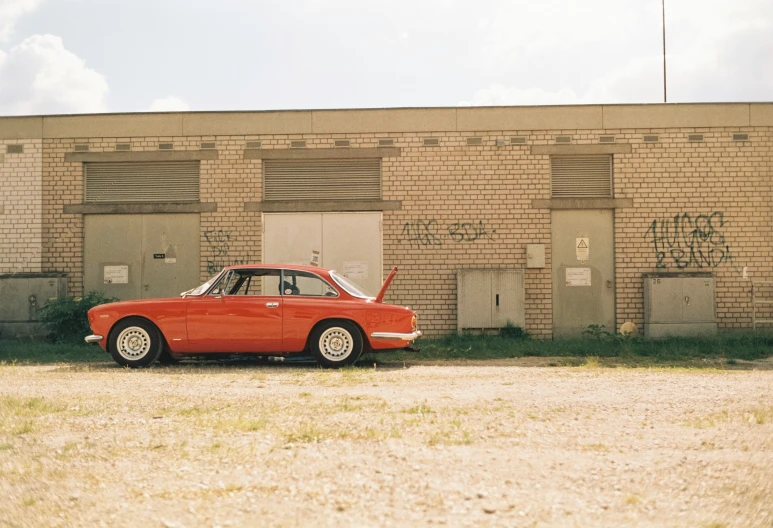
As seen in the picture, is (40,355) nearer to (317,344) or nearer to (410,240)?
(317,344)

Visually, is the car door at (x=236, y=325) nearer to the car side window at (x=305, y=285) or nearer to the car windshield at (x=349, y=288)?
the car side window at (x=305, y=285)

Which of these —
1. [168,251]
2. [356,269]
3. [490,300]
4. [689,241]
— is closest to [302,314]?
[356,269]

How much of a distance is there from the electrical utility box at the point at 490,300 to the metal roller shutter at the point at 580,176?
2.04 m

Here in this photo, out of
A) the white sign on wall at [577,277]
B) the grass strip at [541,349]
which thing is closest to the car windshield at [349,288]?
the grass strip at [541,349]

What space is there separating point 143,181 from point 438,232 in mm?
6154

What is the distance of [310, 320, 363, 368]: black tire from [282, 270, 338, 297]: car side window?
54 cm

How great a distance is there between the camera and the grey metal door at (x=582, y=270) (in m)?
15.7

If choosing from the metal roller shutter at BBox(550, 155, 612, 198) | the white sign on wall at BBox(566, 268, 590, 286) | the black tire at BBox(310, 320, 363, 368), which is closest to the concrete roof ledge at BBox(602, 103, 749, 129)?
the metal roller shutter at BBox(550, 155, 612, 198)

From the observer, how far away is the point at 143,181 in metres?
16.4

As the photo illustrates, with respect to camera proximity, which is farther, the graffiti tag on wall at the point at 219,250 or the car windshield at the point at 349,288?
the graffiti tag on wall at the point at 219,250

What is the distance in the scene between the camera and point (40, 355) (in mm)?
12867

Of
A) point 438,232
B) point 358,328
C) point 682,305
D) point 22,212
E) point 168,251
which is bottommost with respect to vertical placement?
point 358,328

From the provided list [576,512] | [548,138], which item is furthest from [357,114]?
[576,512]

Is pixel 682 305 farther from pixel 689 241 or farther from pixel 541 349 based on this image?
pixel 541 349
